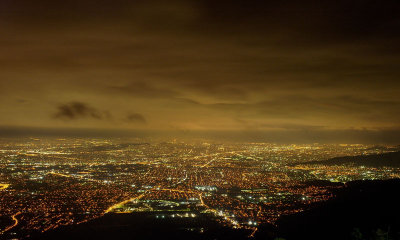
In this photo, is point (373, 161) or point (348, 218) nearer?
point (348, 218)

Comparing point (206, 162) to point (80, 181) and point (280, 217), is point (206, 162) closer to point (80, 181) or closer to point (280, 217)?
point (80, 181)

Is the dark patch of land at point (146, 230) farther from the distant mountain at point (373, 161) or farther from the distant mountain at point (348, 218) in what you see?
the distant mountain at point (373, 161)

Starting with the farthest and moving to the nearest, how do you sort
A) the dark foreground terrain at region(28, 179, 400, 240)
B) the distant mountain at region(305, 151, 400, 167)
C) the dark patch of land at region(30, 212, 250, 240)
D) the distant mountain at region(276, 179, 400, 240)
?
1. the distant mountain at region(305, 151, 400, 167)
2. the dark patch of land at region(30, 212, 250, 240)
3. the dark foreground terrain at region(28, 179, 400, 240)
4. the distant mountain at region(276, 179, 400, 240)

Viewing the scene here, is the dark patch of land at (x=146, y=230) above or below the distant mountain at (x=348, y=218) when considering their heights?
below

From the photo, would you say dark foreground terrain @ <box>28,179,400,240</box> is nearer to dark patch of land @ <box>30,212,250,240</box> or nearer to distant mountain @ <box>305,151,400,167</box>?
dark patch of land @ <box>30,212,250,240</box>

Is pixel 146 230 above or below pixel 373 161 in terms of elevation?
below

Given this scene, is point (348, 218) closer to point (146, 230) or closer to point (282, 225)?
point (282, 225)

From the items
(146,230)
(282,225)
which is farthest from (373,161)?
(146,230)

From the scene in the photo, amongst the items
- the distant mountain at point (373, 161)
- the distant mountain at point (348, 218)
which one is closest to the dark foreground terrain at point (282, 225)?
the distant mountain at point (348, 218)

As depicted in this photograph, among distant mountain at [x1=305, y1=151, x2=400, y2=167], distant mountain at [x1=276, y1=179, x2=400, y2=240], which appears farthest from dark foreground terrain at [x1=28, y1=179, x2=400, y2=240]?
distant mountain at [x1=305, y1=151, x2=400, y2=167]

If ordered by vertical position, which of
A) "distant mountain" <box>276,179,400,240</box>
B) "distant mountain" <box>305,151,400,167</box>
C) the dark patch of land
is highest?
"distant mountain" <box>305,151,400,167</box>
